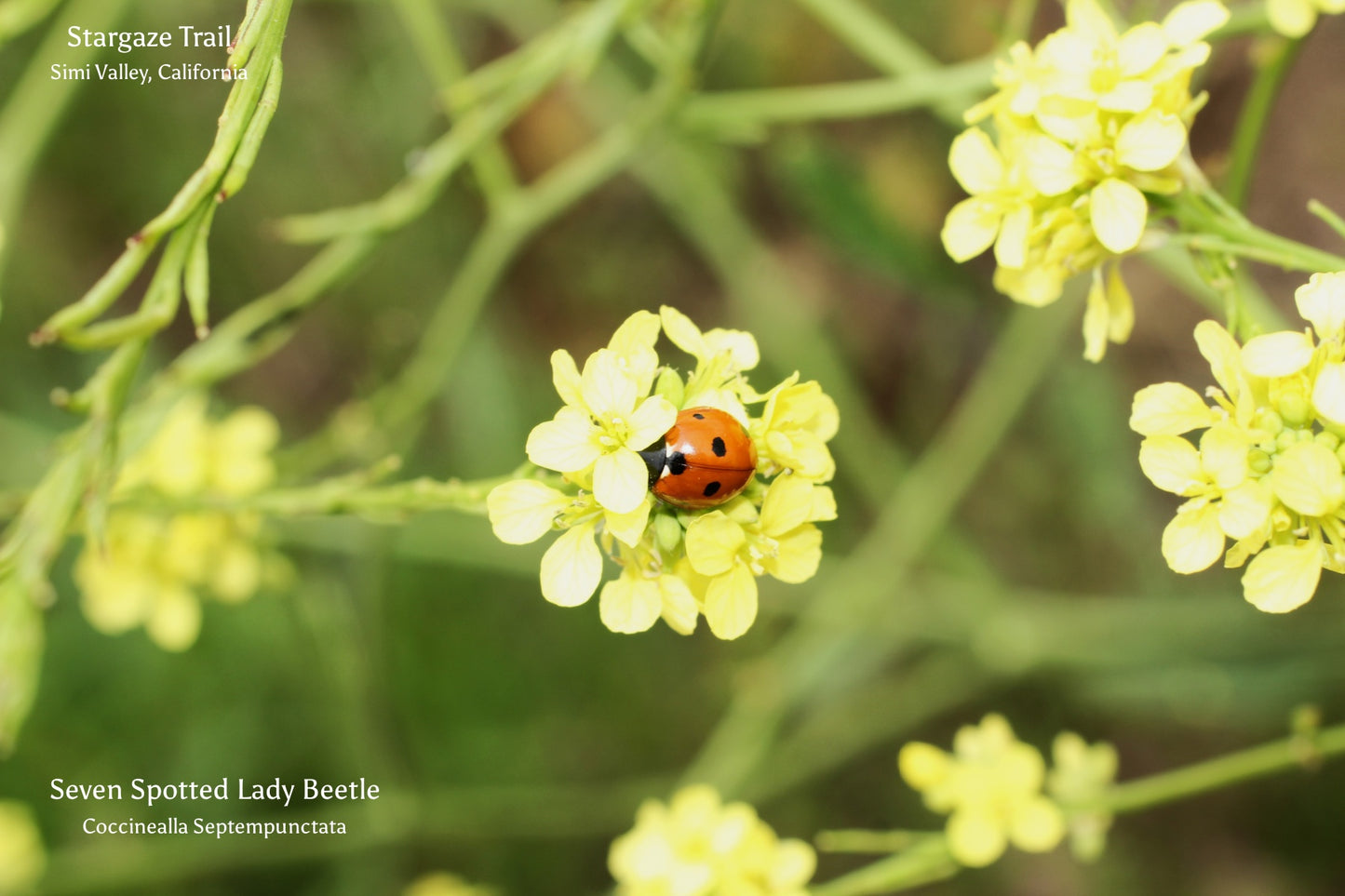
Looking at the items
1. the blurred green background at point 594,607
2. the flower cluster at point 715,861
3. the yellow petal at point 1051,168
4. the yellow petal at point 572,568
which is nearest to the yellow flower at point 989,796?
the flower cluster at point 715,861

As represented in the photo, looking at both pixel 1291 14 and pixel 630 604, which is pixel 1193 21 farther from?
pixel 630 604

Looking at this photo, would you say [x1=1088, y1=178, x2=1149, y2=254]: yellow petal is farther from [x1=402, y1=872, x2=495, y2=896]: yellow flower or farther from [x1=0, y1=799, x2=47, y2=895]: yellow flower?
[x1=0, y1=799, x2=47, y2=895]: yellow flower

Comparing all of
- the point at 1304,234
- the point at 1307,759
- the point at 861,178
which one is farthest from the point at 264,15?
the point at 1304,234

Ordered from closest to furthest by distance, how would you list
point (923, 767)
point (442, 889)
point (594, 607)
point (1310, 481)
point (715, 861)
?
point (1310, 481), point (715, 861), point (923, 767), point (442, 889), point (594, 607)

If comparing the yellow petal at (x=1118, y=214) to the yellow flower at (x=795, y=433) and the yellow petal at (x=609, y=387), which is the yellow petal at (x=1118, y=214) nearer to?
the yellow flower at (x=795, y=433)

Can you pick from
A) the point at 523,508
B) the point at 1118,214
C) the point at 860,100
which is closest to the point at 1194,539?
the point at 1118,214

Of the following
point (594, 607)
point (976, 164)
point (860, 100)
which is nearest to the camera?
point (976, 164)
